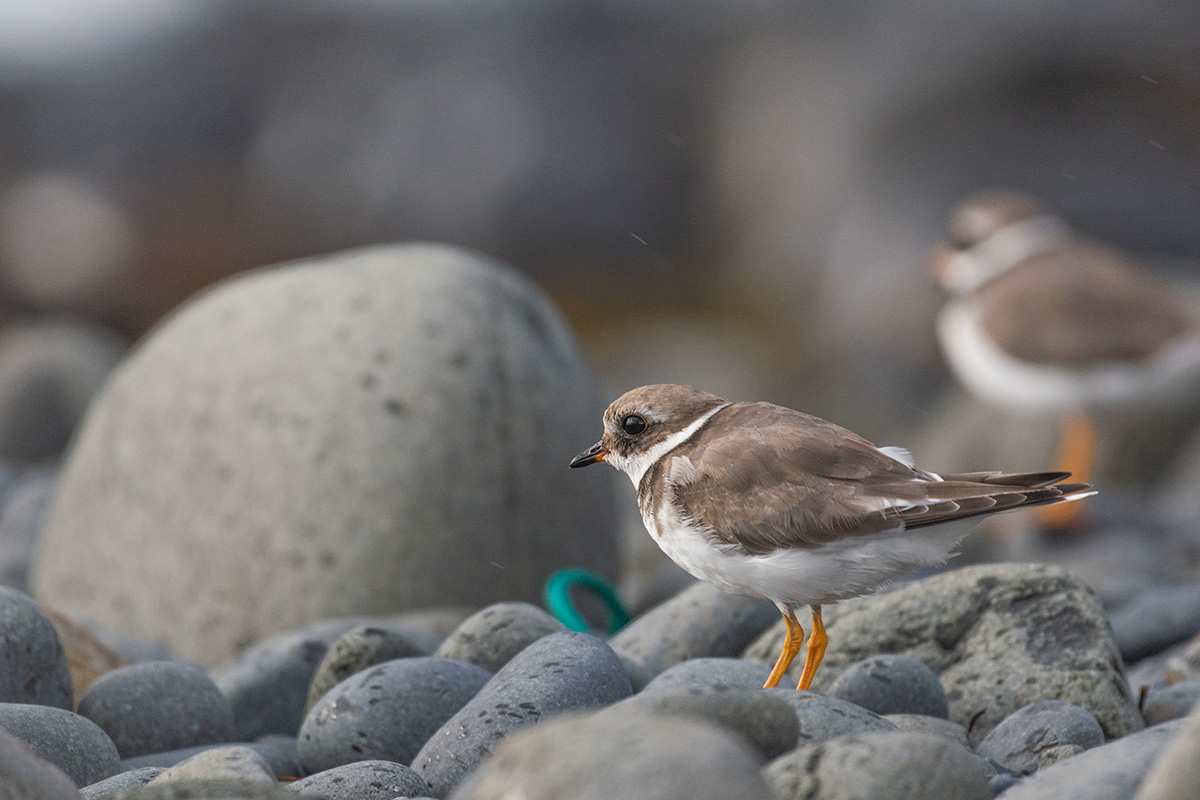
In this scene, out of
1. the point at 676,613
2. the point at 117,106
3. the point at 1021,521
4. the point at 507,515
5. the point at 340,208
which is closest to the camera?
the point at 676,613

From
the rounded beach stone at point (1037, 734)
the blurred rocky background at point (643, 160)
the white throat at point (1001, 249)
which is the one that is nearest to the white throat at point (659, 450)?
the rounded beach stone at point (1037, 734)

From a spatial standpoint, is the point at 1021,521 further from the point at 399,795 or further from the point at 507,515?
the point at 399,795

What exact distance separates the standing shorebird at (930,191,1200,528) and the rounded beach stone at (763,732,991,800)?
5771mm

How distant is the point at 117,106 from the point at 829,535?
21.5 m

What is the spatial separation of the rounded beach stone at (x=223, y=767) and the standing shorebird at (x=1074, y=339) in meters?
6.19

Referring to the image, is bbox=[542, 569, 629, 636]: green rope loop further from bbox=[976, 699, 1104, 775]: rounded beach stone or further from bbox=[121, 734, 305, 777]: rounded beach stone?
bbox=[976, 699, 1104, 775]: rounded beach stone

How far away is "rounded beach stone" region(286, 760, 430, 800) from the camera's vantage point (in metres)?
2.94

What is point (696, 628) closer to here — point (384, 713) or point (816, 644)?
point (816, 644)

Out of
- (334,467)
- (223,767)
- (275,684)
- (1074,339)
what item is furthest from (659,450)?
(1074,339)

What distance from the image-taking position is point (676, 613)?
4.36m

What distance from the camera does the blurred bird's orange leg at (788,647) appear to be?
11.0ft

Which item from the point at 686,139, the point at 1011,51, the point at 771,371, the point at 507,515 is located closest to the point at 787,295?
the point at 771,371

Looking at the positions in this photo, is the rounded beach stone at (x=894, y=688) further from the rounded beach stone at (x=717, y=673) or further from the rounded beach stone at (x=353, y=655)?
the rounded beach stone at (x=353, y=655)

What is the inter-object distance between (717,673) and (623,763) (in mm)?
1536
